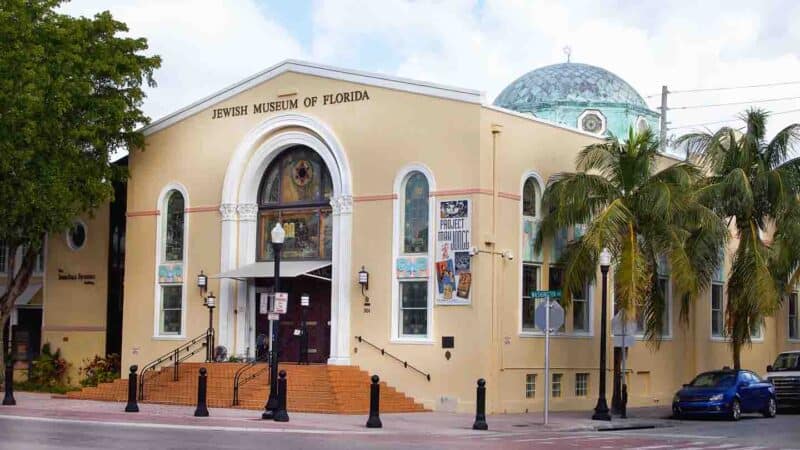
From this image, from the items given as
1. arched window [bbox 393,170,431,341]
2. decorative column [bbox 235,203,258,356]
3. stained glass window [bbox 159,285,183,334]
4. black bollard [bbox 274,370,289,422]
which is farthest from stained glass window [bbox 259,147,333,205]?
black bollard [bbox 274,370,289,422]

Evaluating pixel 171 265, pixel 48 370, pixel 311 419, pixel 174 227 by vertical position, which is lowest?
pixel 311 419

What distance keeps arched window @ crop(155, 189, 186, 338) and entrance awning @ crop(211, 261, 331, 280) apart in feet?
7.41

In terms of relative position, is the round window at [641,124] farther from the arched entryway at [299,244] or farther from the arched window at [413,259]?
the arched entryway at [299,244]

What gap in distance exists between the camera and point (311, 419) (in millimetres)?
27594

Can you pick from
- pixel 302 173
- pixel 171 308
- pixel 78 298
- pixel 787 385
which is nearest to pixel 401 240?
pixel 302 173

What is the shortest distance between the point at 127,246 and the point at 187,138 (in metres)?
4.04

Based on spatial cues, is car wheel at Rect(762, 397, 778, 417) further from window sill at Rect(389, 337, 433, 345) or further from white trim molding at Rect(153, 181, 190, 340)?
white trim molding at Rect(153, 181, 190, 340)

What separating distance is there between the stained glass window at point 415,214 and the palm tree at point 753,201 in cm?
771

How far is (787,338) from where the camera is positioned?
152 ft

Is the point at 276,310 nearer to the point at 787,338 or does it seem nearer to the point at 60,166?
the point at 60,166

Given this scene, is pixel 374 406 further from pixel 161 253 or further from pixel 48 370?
pixel 48 370

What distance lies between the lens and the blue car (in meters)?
30.7

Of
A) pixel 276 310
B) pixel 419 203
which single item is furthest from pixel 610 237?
pixel 276 310

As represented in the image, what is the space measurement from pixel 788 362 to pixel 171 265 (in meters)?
19.1
